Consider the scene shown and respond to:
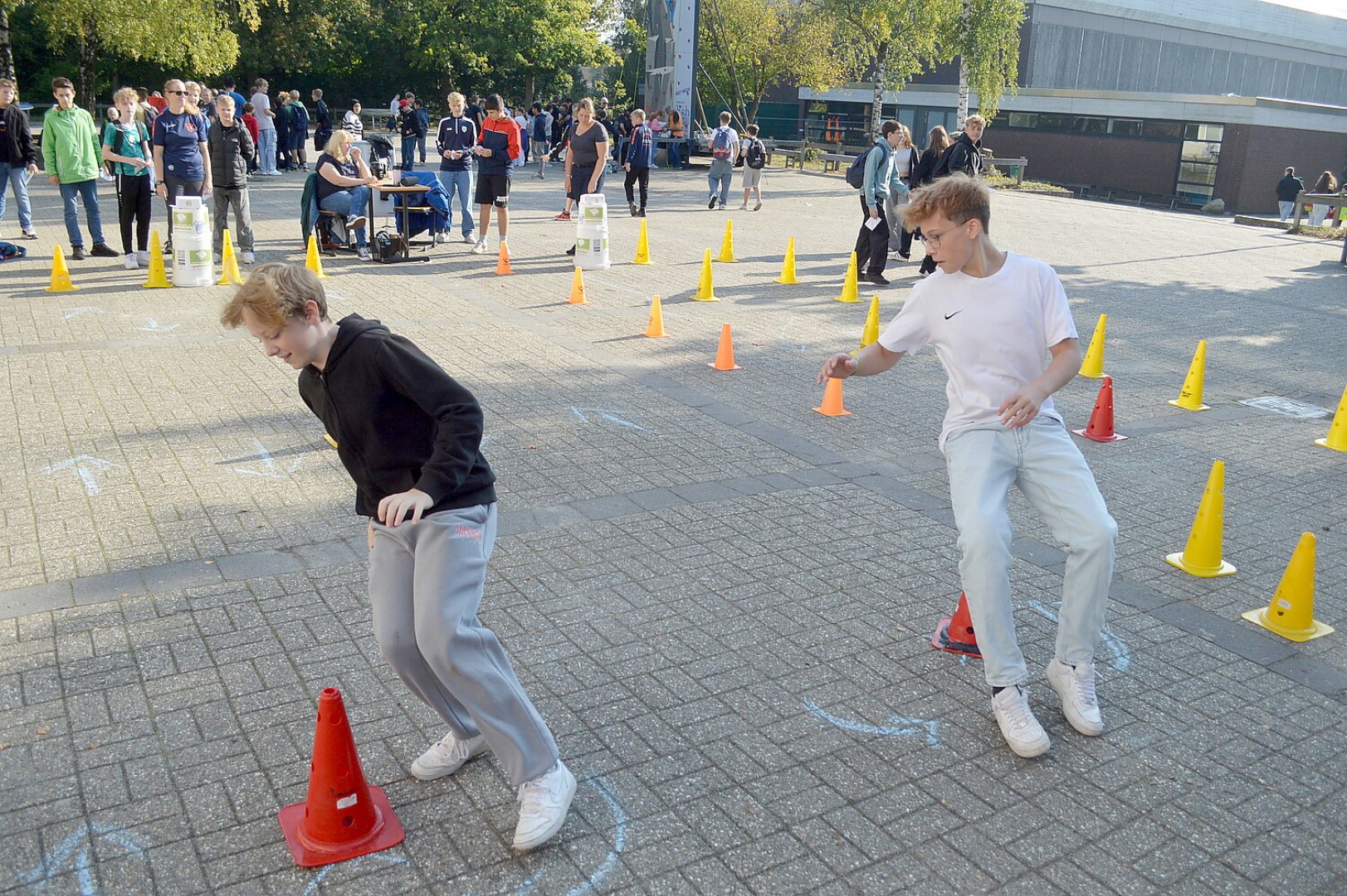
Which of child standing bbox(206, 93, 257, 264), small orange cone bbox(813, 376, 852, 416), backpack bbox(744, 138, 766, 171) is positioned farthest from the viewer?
backpack bbox(744, 138, 766, 171)

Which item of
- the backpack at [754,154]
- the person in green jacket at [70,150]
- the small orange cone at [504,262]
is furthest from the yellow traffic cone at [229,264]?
the backpack at [754,154]

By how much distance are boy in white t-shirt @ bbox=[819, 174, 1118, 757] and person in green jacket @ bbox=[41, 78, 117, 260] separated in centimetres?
1154

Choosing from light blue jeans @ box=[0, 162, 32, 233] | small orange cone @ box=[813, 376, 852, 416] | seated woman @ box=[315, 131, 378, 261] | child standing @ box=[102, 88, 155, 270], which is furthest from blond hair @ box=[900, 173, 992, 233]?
light blue jeans @ box=[0, 162, 32, 233]

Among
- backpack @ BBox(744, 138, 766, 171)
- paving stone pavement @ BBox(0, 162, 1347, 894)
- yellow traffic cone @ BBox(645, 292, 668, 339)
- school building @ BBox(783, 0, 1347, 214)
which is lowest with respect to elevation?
paving stone pavement @ BBox(0, 162, 1347, 894)

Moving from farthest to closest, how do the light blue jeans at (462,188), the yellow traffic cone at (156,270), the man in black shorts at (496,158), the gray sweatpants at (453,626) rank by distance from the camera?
the light blue jeans at (462,188) → the man in black shorts at (496,158) → the yellow traffic cone at (156,270) → the gray sweatpants at (453,626)

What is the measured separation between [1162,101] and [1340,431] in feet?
120

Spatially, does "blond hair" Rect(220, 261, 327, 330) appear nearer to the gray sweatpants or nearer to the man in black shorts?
the gray sweatpants

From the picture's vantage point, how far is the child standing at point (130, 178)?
39.9 feet

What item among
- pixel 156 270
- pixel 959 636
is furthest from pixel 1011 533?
pixel 156 270

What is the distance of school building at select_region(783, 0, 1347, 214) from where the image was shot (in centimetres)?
3825

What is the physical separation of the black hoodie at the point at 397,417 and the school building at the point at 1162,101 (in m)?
41.0

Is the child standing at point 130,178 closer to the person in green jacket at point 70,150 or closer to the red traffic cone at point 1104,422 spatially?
the person in green jacket at point 70,150

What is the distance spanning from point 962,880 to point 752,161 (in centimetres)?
1989

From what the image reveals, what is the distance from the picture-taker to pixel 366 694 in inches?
160
